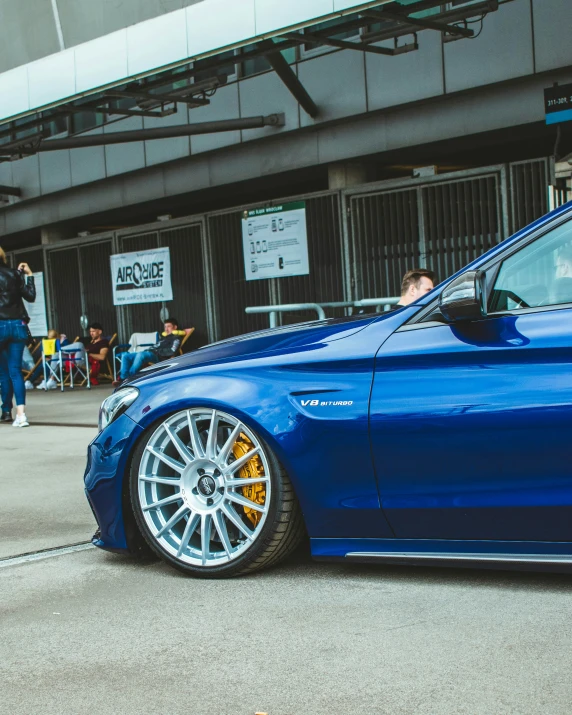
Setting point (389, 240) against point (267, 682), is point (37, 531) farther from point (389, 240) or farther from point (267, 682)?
point (389, 240)

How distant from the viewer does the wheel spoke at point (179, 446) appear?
4309 mm

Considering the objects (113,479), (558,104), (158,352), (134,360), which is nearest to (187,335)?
(134,360)

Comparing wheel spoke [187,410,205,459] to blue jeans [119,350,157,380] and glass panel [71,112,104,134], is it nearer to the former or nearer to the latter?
blue jeans [119,350,157,380]

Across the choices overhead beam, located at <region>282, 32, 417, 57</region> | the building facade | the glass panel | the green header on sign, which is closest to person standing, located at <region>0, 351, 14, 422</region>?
the building facade

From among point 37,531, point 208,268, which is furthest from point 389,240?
point 37,531

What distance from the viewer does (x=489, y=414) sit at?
12.0 feet

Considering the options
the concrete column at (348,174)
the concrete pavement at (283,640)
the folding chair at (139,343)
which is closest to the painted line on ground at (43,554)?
the concrete pavement at (283,640)

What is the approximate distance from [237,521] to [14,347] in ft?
25.9

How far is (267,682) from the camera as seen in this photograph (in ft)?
9.90

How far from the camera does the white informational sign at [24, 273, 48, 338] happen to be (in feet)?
74.9

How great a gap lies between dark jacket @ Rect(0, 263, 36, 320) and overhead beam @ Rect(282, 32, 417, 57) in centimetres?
381

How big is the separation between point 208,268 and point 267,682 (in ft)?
50.5

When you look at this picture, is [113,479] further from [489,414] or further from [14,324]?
[14,324]

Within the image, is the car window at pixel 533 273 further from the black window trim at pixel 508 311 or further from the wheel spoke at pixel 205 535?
the wheel spoke at pixel 205 535
